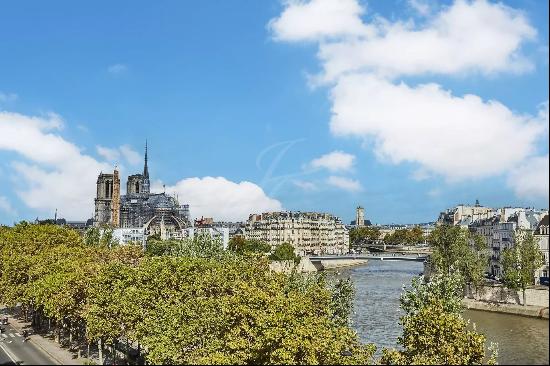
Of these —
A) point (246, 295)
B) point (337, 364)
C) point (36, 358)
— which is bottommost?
point (36, 358)

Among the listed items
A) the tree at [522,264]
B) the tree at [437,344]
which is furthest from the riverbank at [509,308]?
the tree at [437,344]

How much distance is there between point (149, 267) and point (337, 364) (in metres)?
35.2

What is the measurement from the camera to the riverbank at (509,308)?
89.0m

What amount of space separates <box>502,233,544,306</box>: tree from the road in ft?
218

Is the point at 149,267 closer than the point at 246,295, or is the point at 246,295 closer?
the point at 246,295

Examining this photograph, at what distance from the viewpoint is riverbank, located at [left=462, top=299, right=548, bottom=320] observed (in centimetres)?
8900

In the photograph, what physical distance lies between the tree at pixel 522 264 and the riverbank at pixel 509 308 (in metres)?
2.19

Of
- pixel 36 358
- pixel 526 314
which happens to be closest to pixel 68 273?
pixel 36 358

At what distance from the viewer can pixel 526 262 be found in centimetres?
9544

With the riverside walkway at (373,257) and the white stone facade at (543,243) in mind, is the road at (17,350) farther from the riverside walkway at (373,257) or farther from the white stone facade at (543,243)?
the riverside walkway at (373,257)

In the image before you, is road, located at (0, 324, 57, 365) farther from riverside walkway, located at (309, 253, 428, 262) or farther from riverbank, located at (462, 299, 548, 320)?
riverside walkway, located at (309, 253, 428, 262)

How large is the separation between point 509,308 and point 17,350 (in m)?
68.4

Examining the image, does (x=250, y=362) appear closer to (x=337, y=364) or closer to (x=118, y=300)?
(x=337, y=364)

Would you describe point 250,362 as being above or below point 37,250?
below
